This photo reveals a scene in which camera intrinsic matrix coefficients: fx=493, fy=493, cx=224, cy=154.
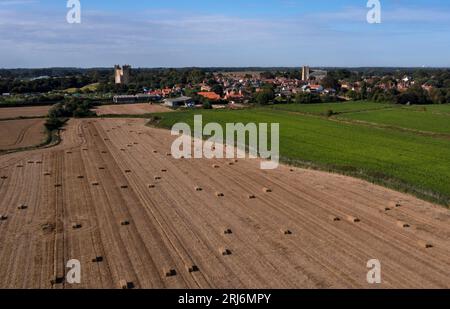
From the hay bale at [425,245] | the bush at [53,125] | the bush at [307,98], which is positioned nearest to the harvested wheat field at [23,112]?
the bush at [53,125]

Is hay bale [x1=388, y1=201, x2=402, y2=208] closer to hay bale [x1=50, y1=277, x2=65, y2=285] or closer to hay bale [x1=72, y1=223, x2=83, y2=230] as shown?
hay bale [x1=72, y1=223, x2=83, y2=230]

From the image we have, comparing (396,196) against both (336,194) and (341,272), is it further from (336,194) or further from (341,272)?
(341,272)

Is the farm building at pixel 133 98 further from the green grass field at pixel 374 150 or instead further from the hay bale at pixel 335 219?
the hay bale at pixel 335 219

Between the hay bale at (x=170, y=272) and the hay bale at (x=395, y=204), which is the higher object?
the hay bale at (x=395, y=204)

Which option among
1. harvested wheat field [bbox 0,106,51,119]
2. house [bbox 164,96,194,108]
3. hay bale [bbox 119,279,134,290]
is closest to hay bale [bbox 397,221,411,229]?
hay bale [bbox 119,279,134,290]

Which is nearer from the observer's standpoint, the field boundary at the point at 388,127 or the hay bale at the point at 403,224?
the hay bale at the point at 403,224
